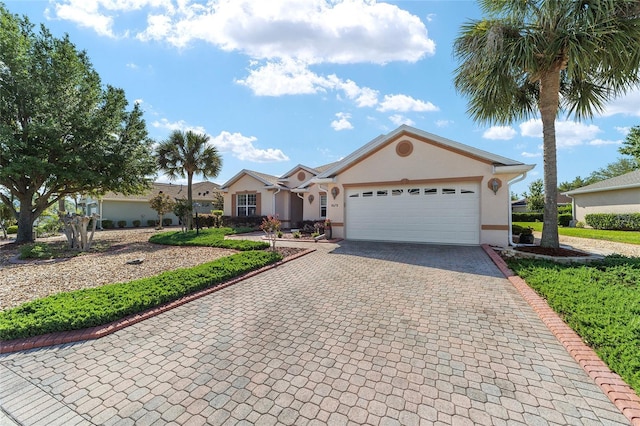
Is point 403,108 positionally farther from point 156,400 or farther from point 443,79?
point 156,400

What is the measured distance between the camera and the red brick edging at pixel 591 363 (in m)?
2.52

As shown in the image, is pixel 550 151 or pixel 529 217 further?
pixel 529 217

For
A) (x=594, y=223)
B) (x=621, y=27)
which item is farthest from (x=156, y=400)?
(x=594, y=223)

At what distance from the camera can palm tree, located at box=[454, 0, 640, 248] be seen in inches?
291

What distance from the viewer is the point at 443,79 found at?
11.3 m

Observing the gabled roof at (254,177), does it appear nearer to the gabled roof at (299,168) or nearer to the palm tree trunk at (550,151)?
the gabled roof at (299,168)

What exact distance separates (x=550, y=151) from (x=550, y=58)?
2.81m

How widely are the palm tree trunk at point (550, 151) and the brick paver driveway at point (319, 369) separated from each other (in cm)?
551

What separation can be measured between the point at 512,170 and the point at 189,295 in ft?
37.6

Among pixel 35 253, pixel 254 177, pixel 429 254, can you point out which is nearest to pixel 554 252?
pixel 429 254

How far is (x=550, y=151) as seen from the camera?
29.8 ft

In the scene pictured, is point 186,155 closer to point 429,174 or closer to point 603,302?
point 429,174

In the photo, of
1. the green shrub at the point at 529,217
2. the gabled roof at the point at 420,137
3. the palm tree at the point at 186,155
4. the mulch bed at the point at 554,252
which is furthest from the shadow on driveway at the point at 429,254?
the green shrub at the point at 529,217

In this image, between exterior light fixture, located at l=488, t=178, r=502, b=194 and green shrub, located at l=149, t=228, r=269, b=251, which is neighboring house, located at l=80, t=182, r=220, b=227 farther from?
exterior light fixture, located at l=488, t=178, r=502, b=194
